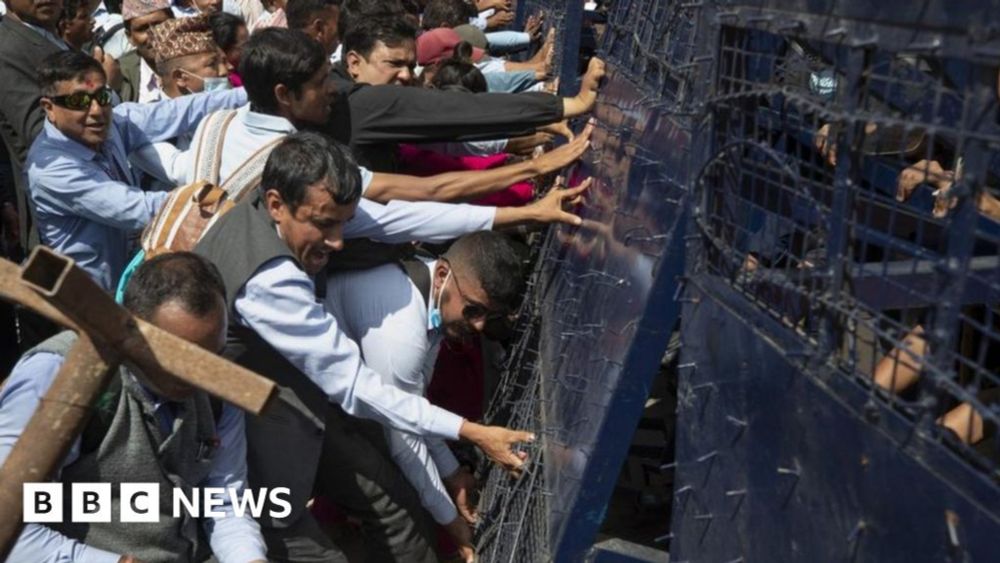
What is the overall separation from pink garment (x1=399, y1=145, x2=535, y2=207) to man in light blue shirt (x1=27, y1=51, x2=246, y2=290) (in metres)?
0.89

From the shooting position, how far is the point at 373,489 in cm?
438

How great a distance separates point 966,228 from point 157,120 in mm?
3790

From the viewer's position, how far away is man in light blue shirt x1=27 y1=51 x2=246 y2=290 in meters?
4.76

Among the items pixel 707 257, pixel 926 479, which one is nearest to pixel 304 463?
pixel 707 257

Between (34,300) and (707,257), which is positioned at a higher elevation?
(34,300)

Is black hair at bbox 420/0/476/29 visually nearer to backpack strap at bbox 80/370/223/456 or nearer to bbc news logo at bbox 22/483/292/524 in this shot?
bbc news logo at bbox 22/483/292/524

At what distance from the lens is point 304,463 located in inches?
161

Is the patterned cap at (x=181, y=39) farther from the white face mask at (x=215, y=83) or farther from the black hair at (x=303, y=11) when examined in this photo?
the black hair at (x=303, y=11)

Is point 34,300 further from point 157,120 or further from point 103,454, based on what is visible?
point 157,120

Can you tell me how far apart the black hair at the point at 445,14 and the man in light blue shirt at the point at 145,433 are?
486cm

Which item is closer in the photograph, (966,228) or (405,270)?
(966,228)

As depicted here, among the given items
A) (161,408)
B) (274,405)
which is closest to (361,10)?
(274,405)

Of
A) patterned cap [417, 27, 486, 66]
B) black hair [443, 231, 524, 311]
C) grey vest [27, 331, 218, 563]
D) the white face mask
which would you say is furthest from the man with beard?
patterned cap [417, 27, 486, 66]

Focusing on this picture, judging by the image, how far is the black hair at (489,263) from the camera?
4.19 meters
